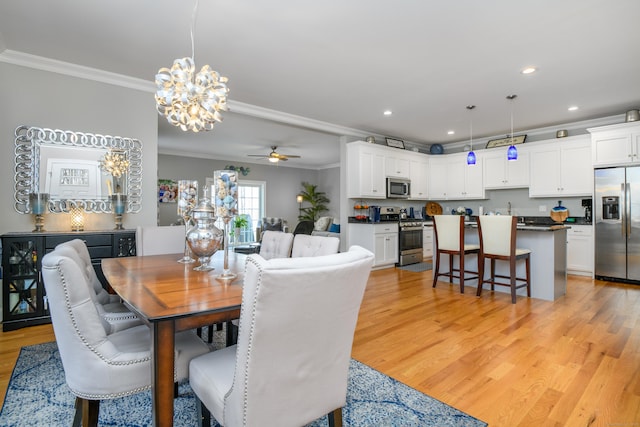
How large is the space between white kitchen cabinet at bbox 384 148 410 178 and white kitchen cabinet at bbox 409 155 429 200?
0.60 feet

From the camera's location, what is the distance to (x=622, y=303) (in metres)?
3.65

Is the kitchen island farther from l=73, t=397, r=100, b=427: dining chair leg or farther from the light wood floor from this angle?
l=73, t=397, r=100, b=427: dining chair leg

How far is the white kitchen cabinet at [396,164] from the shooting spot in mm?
6281

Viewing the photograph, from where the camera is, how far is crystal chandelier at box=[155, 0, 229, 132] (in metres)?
1.94

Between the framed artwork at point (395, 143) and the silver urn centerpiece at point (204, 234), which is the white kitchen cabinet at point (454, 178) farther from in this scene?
the silver urn centerpiece at point (204, 234)

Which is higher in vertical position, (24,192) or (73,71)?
(73,71)

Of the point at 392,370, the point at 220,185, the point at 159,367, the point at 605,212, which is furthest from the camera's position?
the point at 605,212

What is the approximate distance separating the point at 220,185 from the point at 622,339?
3.36m

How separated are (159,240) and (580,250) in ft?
19.8

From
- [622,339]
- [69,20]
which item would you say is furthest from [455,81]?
[69,20]

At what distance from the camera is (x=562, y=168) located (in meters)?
5.44

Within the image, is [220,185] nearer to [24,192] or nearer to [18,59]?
[24,192]

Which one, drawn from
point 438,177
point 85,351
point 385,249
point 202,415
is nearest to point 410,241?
point 385,249

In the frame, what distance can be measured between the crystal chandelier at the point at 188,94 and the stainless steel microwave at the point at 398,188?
4594 mm
